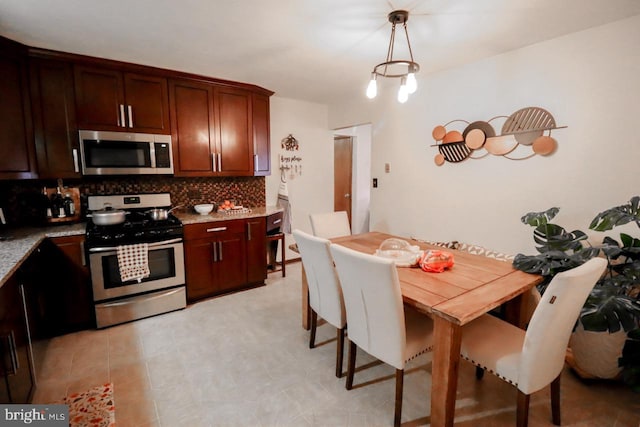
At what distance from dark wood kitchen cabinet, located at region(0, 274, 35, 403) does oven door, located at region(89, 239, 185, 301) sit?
831mm

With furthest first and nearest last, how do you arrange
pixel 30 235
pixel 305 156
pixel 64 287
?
pixel 305 156 → pixel 64 287 → pixel 30 235

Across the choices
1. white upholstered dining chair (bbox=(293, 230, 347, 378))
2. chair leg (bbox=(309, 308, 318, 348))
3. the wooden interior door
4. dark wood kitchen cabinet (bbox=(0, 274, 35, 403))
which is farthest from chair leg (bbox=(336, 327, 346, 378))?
the wooden interior door

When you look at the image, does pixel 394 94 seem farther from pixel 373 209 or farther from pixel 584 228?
pixel 584 228

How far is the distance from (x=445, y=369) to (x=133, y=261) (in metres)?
2.56

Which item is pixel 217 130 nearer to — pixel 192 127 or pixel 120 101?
pixel 192 127

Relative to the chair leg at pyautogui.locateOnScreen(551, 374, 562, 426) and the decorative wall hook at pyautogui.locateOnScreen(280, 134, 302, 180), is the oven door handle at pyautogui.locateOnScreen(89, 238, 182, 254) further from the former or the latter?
the chair leg at pyautogui.locateOnScreen(551, 374, 562, 426)

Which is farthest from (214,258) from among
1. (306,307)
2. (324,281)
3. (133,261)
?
(324,281)

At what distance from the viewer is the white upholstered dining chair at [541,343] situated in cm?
129

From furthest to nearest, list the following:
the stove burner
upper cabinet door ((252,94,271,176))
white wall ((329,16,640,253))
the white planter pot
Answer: upper cabinet door ((252,94,271,176)), the stove burner, white wall ((329,16,640,253)), the white planter pot

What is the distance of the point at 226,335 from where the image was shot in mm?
2584

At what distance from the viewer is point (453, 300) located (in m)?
1.50

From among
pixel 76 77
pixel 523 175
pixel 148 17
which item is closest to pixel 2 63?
pixel 76 77

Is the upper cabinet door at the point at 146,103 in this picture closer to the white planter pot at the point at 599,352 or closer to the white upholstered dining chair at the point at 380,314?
the white upholstered dining chair at the point at 380,314

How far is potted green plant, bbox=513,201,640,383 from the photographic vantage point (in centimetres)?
156
